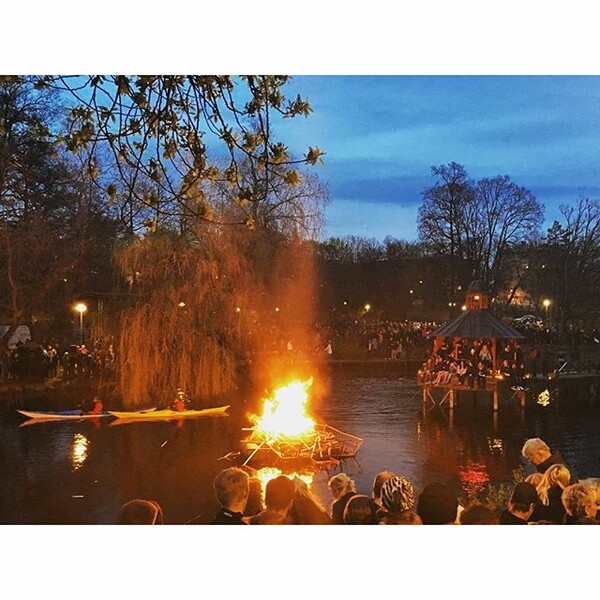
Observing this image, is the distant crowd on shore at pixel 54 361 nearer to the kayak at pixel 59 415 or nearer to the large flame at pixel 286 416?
the kayak at pixel 59 415

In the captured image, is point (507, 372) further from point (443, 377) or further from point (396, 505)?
point (396, 505)

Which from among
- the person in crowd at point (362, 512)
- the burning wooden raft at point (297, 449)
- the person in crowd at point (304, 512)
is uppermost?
the person in crowd at point (362, 512)

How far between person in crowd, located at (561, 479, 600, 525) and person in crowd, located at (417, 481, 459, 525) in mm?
648

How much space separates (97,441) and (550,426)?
608 centimetres

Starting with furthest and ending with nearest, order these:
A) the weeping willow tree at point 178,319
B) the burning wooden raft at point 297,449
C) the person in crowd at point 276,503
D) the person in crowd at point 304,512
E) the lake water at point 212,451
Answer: the weeping willow tree at point 178,319 < the burning wooden raft at point 297,449 < the lake water at point 212,451 < the person in crowd at point 304,512 < the person in crowd at point 276,503

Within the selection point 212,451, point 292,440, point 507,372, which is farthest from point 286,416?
point 507,372

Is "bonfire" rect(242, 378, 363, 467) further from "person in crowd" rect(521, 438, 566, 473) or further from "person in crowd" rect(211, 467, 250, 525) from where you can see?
"person in crowd" rect(211, 467, 250, 525)

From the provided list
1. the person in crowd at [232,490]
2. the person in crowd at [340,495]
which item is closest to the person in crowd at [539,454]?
the person in crowd at [340,495]

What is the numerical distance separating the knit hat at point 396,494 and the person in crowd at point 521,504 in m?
0.55

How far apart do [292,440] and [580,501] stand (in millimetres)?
3801

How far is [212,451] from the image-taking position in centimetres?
768

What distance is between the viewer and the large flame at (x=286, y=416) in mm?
7194

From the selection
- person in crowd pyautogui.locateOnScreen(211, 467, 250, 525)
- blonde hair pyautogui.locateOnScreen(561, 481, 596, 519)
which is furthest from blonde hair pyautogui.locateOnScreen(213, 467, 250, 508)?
blonde hair pyautogui.locateOnScreen(561, 481, 596, 519)
